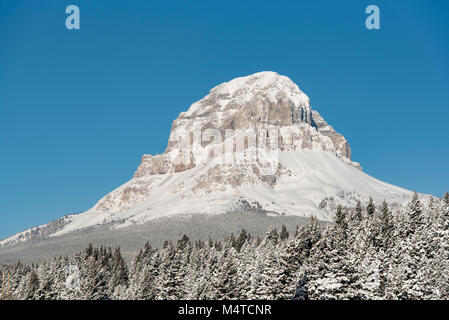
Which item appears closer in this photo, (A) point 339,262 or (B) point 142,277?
(A) point 339,262

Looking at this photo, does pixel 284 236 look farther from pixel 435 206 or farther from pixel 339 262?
pixel 339 262

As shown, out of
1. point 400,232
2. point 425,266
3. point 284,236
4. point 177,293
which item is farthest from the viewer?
point 284,236

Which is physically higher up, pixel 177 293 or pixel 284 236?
pixel 284 236

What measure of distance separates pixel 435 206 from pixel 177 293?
53209 millimetres

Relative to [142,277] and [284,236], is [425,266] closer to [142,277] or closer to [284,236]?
[142,277]

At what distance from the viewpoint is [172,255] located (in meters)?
83.9

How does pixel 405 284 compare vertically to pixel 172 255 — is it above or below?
below

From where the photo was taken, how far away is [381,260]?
67.0 metres

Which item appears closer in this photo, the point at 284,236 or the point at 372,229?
the point at 372,229

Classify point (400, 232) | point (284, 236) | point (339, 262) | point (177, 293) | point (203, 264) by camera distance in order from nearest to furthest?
point (339, 262) → point (177, 293) → point (400, 232) → point (203, 264) → point (284, 236)

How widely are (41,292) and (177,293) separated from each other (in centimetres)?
1929

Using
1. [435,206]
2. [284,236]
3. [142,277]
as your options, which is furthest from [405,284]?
[284,236]
